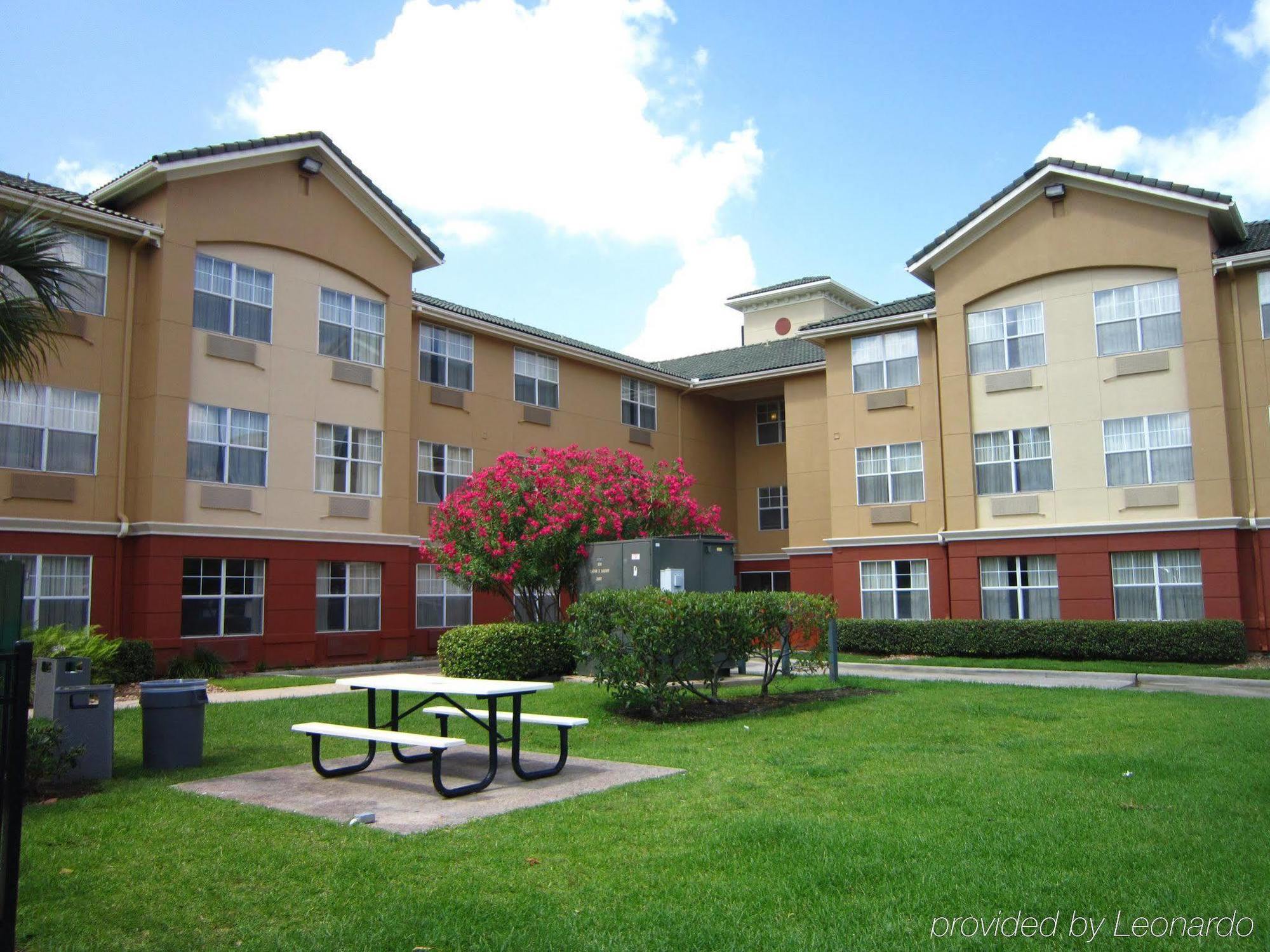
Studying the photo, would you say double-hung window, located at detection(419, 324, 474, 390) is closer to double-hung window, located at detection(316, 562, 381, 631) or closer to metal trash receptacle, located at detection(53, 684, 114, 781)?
double-hung window, located at detection(316, 562, 381, 631)

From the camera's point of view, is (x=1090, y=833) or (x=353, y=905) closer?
(x=353, y=905)

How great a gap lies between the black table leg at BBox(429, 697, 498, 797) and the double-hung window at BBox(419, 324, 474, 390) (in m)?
17.8

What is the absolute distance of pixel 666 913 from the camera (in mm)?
4852

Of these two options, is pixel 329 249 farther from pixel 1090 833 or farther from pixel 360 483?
pixel 1090 833

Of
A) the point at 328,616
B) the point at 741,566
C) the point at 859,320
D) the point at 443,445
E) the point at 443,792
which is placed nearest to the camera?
the point at 443,792

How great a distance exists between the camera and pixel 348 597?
22.4 meters

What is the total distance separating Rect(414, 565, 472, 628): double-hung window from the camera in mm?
24219

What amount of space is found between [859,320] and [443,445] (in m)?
11.5

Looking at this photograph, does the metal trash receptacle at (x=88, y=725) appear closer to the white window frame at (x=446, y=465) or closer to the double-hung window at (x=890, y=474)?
the white window frame at (x=446, y=465)

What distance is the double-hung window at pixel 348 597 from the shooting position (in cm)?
2200

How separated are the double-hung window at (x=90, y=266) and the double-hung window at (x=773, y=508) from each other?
68.6 feet

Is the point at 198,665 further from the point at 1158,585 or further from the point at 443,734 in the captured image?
the point at 1158,585

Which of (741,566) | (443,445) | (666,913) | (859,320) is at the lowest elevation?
(666,913)

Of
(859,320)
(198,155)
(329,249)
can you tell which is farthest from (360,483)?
(859,320)
